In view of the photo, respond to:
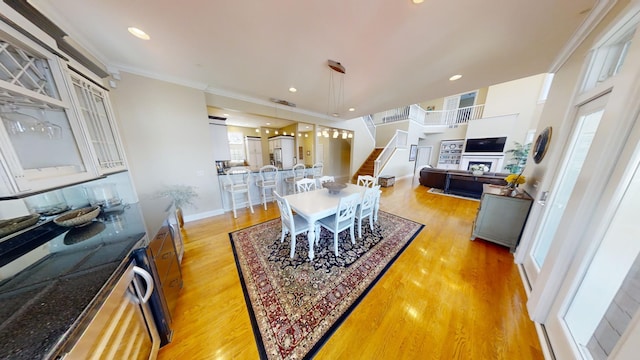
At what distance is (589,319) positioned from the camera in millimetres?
1118


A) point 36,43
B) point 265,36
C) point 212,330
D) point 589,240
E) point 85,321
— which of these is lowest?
point 212,330

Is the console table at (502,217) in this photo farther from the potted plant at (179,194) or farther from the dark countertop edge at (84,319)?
the potted plant at (179,194)

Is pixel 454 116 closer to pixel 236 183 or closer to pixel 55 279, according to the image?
pixel 236 183

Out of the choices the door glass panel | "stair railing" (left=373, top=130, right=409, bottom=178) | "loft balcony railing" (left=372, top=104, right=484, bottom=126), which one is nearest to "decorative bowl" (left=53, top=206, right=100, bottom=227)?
the door glass panel

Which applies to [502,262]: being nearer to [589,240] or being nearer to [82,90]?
[589,240]

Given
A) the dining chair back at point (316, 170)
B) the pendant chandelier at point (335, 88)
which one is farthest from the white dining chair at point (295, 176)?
the pendant chandelier at point (335, 88)

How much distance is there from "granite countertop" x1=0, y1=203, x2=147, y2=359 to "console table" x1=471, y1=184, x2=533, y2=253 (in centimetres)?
396

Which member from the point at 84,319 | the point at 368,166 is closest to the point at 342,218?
the point at 84,319

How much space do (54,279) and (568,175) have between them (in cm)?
393

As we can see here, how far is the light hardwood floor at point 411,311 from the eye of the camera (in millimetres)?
1278

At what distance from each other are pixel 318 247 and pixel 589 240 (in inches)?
92.0

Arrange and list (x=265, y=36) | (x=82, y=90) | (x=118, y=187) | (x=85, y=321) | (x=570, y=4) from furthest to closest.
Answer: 1. (x=118, y=187)
2. (x=265, y=36)
3. (x=82, y=90)
4. (x=570, y=4)
5. (x=85, y=321)

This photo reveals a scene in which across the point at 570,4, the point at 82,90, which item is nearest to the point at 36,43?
the point at 82,90

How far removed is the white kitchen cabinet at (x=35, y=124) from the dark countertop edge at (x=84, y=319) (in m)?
0.79
